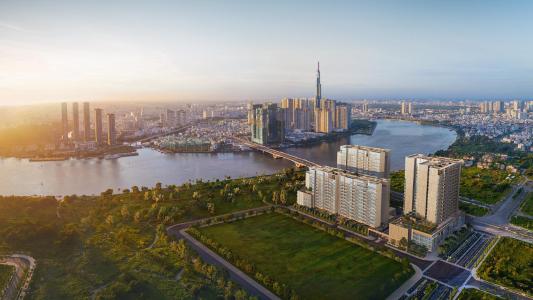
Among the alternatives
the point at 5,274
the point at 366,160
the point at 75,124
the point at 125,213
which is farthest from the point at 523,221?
the point at 75,124

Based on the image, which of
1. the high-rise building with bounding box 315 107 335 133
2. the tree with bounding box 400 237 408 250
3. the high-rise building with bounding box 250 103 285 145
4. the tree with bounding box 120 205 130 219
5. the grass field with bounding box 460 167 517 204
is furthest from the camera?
the high-rise building with bounding box 315 107 335 133

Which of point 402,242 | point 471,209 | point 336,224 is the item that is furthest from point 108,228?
point 471,209

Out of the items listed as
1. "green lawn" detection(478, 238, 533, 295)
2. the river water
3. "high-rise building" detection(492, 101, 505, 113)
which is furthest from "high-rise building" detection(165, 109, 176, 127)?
"high-rise building" detection(492, 101, 505, 113)

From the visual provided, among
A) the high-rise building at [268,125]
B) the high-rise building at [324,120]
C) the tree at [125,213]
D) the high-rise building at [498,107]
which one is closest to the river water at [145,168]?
the high-rise building at [268,125]

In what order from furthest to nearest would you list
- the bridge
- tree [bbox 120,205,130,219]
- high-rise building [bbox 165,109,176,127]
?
high-rise building [bbox 165,109,176,127] < the bridge < tree [bbox 120,205,130,219]

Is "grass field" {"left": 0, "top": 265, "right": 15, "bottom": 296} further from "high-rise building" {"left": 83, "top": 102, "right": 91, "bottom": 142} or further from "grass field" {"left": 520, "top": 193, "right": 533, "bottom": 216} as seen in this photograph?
"high-rise building" {"left": 83, "top": 102, "right": 91, "bottom": 142}

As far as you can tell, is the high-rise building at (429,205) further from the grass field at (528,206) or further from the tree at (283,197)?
the tree at (283,197)

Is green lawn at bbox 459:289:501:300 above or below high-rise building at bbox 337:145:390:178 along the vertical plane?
below
